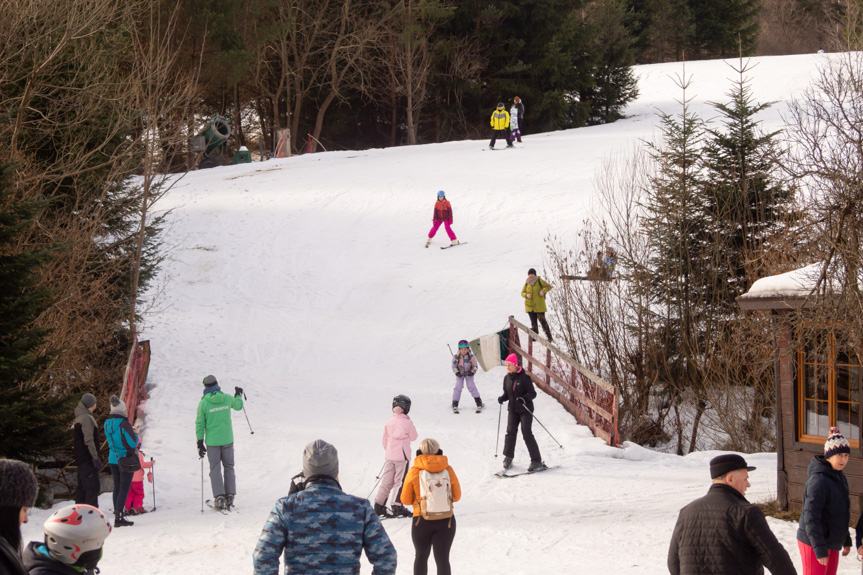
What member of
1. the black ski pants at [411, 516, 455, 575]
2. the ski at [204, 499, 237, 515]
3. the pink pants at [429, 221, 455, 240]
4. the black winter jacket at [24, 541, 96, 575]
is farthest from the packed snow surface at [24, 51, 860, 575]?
the black winter jacket at [24, 541, 96, 575]

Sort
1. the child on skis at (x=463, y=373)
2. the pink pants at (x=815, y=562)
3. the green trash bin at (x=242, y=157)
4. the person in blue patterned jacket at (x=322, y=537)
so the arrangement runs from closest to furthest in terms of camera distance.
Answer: the person in blue patterned jacket at (x=322, y=537), the pink pants at (x=815, y=562), the child on skis at (x=463, y=373), the green trash bin at (x=242, y=157)

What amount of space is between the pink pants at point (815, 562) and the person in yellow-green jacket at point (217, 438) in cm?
649

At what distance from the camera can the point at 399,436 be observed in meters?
10.0

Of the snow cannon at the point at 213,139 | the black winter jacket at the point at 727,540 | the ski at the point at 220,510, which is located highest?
the snow cannon at the point at 213,139

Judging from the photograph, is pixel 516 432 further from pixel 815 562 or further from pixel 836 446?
pixel 836 446

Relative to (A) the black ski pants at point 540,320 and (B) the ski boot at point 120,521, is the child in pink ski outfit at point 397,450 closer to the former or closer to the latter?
(B) the ski boot at point 120,521

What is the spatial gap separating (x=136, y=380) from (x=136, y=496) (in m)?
5.67

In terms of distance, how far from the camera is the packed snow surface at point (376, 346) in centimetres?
945

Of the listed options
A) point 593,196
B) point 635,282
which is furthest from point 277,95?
point 635,282

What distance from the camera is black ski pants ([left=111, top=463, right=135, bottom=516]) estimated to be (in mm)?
9852

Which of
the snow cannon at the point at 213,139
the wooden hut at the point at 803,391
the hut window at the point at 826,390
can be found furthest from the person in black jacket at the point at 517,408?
the snow cannon at the point at 213,139

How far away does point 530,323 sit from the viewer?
20.4m

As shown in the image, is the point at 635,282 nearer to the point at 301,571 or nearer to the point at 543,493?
the point at 543,493

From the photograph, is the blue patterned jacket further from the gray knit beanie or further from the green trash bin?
the green trash bin
